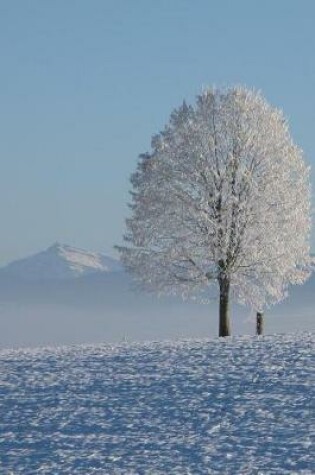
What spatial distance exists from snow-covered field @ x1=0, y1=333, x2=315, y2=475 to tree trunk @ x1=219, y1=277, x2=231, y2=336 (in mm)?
8929

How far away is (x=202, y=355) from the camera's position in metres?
28.3

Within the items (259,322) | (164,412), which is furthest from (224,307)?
(164,412)

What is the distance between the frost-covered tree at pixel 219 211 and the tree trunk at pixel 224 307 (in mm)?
45

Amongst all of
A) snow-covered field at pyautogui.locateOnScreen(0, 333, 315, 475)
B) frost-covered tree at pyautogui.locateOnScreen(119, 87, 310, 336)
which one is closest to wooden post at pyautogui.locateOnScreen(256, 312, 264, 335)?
frost-covered tree at pyautogui.locateOnScreen(119, 87, 310, 336)

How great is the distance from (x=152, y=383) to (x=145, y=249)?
1581cm

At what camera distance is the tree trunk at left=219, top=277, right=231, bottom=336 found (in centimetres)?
3906

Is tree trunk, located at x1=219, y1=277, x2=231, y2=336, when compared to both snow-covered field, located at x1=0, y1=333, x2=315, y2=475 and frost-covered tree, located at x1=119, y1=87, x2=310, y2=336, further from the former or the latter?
snow-covered field, located at x1=0, y1=333, x2=315, y2=475

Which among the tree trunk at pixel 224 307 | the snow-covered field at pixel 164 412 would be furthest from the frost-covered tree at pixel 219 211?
the snow-covered field at pixel 164 412

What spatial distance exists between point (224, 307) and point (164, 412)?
18.0 metres

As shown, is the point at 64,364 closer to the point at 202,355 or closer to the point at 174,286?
the point at 202,355

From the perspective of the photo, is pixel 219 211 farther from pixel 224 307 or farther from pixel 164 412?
pixel 164 412

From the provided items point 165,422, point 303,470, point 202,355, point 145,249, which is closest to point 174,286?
point 145,249

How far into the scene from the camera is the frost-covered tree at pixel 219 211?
38875mm

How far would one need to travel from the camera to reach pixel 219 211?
3891 centimetres
